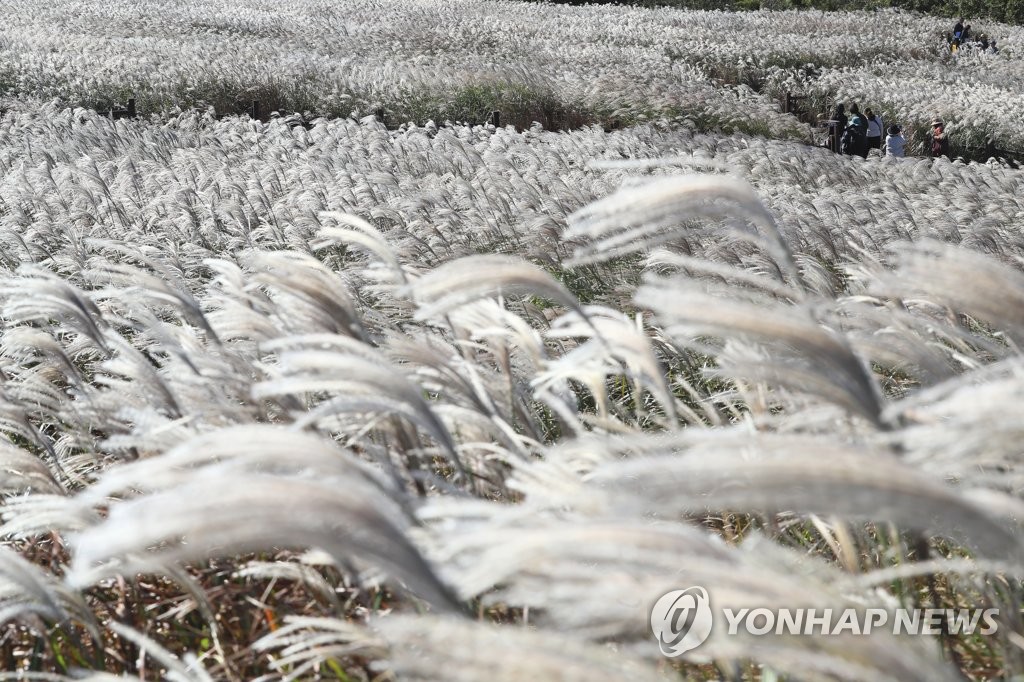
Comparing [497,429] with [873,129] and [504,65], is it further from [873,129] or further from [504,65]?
[504,65]

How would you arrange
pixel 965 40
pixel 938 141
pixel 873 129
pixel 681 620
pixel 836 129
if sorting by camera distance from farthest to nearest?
1. pixel 965 40
2. pixel 836 129
3. pixel 873 129
4. pixel 938 141
5. pixel 681 620

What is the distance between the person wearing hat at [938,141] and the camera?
1426cm

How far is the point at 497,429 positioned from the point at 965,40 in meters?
31.8

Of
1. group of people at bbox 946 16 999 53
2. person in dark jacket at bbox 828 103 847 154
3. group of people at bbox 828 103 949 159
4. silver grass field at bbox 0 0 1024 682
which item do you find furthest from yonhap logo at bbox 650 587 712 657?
group of people at bbox 946 16 999 53

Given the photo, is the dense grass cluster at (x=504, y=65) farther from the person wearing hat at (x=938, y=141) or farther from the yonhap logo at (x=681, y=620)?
the yonhap logo at (x=681, y=620)

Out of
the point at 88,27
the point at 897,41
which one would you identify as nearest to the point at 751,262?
the point at 88,27

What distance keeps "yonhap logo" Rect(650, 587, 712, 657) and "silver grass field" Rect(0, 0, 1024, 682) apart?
0.06 metres

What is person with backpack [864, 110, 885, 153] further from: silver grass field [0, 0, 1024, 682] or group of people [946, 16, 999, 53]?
group of people [946, 16, 999, 53]

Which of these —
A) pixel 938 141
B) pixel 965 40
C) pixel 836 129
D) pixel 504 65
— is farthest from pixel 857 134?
pixel 965 40

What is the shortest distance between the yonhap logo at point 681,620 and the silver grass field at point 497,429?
0.19 ft

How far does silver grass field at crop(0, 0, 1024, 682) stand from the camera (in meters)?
1.16

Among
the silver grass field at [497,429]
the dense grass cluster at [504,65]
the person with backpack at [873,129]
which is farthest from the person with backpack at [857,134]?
the silver grass field at [497,429]

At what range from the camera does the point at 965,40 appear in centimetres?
2992

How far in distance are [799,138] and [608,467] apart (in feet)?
48.4
